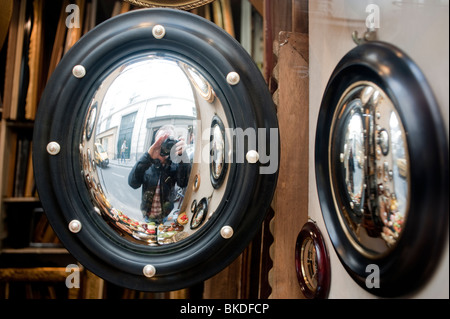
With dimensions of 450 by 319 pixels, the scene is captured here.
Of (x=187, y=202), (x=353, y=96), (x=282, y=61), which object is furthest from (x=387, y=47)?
(x=187, y=202)

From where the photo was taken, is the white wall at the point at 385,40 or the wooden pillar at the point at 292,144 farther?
the wooden pillar at the point at 292,144

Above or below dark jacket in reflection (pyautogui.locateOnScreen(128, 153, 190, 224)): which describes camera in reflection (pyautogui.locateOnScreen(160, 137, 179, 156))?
above

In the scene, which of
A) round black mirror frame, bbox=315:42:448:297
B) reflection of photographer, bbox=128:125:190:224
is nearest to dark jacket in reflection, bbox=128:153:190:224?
reflection of photographer, bbox=128:125:190:224

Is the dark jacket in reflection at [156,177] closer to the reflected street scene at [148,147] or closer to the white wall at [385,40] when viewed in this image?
the reflected street scene at [148,147]

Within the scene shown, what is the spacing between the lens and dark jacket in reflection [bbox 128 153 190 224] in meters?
0.48

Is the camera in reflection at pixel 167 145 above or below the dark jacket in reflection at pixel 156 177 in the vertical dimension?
above

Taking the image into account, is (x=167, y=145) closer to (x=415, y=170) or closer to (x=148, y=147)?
(x=148, y=147)

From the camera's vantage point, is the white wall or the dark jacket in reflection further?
the dark jacket in reflection

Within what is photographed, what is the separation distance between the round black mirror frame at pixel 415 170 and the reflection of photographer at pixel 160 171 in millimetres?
257

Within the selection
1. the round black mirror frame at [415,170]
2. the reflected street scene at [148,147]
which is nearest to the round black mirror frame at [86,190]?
the reflected street scene at [148,147]

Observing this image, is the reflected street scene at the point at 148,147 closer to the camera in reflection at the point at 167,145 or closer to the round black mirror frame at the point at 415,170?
the camera in reflection at the point at 167,145

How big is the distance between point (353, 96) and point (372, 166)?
0.33ft

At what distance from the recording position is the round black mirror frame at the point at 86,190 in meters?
0.50

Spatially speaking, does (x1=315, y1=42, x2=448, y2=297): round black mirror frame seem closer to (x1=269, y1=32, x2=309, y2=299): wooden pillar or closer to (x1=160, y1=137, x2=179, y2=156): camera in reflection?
(x1=269, y1=32, x2=309, y2=299): wooden pillar
